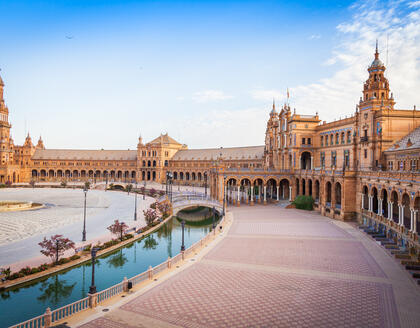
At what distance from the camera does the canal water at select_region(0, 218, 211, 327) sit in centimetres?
1907

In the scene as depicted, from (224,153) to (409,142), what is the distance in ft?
216

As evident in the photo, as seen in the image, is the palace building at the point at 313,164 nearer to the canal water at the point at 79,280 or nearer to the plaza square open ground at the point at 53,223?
the plaza square open ground at the point at 53,223

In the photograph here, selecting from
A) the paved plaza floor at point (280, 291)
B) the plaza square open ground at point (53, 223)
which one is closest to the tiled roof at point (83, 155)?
the plaza square open ground at point (53, 223)

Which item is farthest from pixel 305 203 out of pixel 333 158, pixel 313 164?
pixel 313 164

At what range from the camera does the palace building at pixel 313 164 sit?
36.9 metres

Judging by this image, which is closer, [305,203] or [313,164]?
[305,203]

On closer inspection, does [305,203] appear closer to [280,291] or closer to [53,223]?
[280,291]

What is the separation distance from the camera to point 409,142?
1515 inches

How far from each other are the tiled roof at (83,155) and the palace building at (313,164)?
68 cm

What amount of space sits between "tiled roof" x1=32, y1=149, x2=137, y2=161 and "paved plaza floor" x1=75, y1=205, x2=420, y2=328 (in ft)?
310

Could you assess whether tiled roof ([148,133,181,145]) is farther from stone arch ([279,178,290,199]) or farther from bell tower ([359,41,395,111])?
bell tower ([359,41,395,111])

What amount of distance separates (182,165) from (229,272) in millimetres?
86386

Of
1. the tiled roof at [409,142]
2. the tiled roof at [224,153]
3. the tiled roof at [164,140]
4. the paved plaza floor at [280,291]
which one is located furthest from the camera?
the tiled roof at [164,140]

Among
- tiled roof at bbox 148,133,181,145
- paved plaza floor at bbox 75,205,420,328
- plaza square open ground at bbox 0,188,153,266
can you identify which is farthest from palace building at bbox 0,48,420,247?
plaza square open ground at bbox 0,188,153,266
